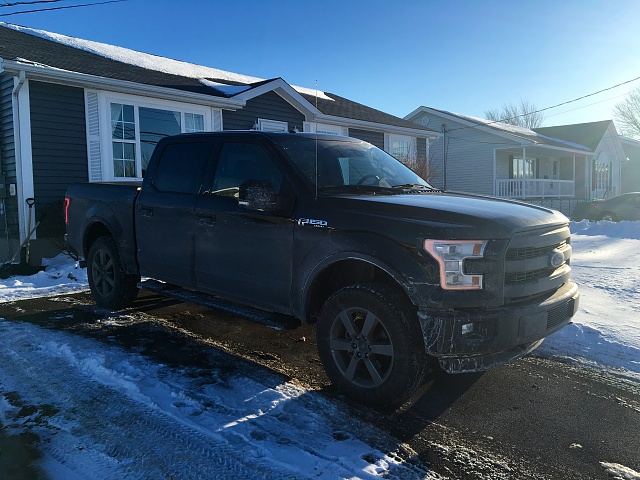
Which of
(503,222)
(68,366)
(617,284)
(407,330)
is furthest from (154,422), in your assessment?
(617,284)

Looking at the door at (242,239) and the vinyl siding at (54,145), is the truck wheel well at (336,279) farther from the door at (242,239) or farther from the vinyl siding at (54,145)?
the vinyl siding at (54,145)

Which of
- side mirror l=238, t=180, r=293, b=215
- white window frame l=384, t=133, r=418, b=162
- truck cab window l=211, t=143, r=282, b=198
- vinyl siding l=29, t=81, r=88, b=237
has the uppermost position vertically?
white window frame l=384, t=133, r=418, b=162

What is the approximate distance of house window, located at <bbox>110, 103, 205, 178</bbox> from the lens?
37.4ft

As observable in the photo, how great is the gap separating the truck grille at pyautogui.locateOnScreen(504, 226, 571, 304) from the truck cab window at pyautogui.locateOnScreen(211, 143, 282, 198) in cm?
195

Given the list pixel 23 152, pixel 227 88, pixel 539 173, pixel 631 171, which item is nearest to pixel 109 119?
pixel 23 152

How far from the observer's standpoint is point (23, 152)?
9836 millimetres

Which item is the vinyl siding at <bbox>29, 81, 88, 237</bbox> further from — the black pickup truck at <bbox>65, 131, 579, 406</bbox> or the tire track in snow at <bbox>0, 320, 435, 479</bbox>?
the tire track in snow at <bbox>0, 320, 435, 479</bbox>

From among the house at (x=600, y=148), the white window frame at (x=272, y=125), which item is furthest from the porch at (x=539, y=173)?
the white window frame at (x=272, y=125)

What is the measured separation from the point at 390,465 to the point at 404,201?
179 cm

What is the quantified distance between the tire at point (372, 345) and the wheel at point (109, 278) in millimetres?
3192

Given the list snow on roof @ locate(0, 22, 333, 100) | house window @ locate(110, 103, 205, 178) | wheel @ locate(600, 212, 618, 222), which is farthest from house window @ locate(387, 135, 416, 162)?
house window @ locate(110, 103, 205, 178)

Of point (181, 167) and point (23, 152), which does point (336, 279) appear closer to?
point (181, 167)

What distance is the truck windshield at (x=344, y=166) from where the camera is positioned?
4.24 meters

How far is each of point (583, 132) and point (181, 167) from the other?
3596 centimetres
